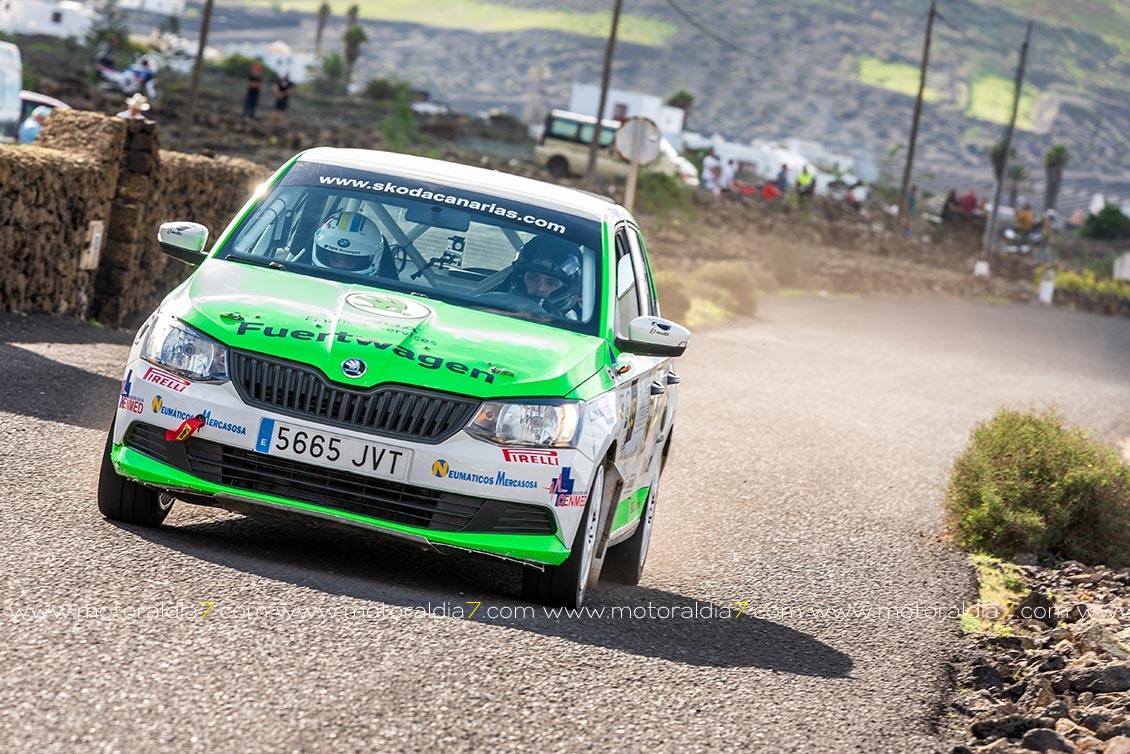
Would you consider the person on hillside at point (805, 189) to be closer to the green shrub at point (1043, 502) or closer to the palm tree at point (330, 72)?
the palm tree at point (330, 72)

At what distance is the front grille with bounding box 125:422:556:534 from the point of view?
663 cm

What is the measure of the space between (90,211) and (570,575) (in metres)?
9.90

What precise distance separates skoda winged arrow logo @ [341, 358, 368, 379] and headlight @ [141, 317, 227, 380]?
0.46m

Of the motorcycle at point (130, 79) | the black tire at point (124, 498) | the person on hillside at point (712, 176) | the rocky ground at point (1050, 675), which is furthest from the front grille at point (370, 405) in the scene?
the person on hillside at point (712, 176)

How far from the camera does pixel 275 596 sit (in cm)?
616

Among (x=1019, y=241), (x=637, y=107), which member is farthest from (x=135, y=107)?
(x=637, y=107)

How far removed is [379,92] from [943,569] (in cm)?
8914

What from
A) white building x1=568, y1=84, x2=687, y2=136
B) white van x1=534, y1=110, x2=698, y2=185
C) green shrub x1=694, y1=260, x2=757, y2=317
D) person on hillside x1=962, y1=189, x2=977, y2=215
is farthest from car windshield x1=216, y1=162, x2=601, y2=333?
white building x1=568, y1=84, x2=687, y2=136

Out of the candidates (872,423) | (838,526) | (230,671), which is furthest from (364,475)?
(872,423)

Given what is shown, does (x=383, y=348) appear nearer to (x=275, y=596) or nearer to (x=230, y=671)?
(x=275, y=596)

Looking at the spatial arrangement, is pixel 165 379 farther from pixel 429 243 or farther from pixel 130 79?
pixel 130 79

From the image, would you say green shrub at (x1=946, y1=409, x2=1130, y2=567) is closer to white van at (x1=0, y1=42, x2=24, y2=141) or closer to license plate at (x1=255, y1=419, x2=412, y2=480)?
license plate at (x1=255, y1=419, x2=412, y2=480)

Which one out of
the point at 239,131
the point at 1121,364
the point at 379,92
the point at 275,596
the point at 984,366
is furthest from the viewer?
the point at 379,92

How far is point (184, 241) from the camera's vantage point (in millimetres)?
7637
